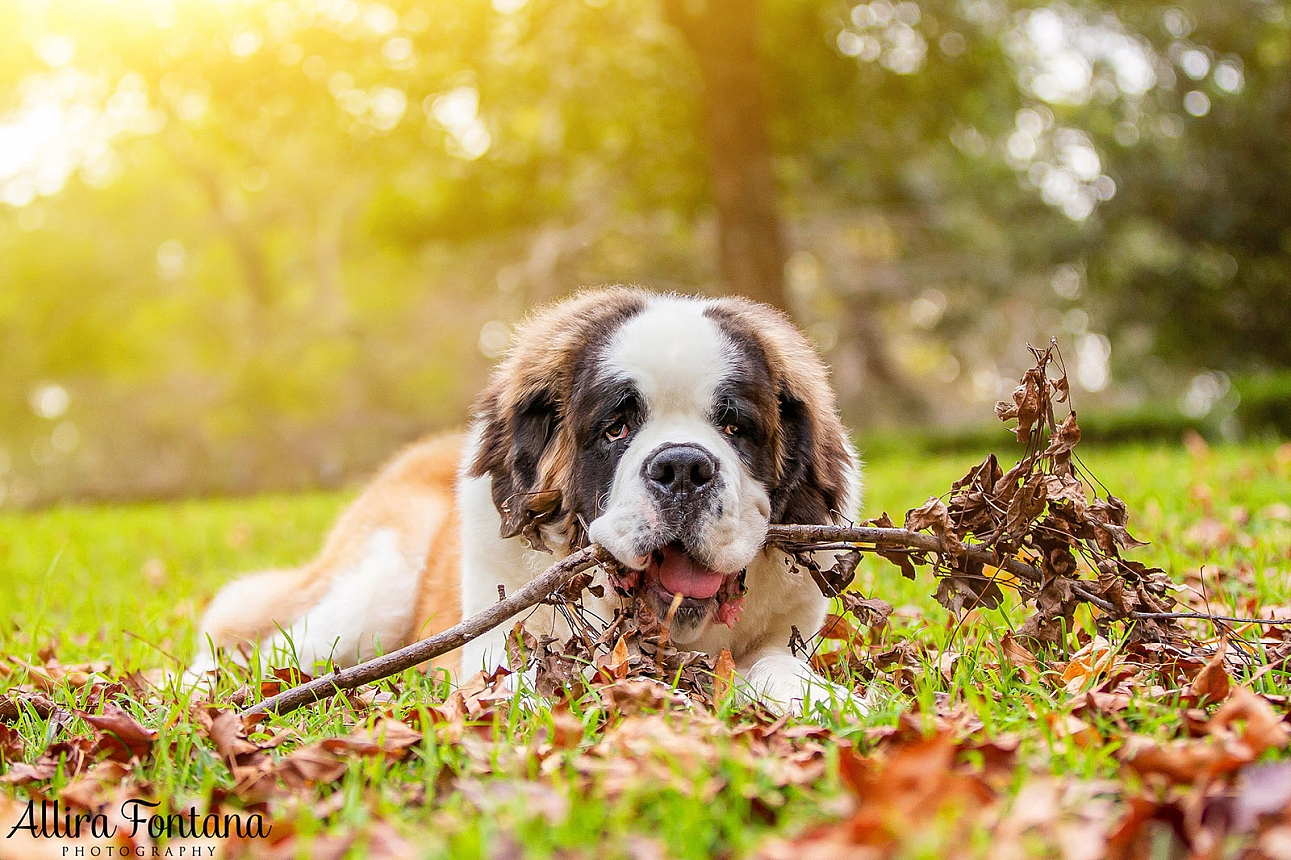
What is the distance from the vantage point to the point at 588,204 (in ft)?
61.6

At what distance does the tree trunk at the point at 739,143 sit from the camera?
11.4m

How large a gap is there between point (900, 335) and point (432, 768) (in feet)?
90.8

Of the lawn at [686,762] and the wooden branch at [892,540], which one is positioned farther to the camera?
the wooden branch at [892,540]

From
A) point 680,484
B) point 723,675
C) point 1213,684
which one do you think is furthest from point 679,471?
point 1213,684

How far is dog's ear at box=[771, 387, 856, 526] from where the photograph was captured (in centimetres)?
304

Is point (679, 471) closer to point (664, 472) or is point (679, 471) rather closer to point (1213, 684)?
point (664, 472)

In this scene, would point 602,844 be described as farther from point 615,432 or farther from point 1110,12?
point 1110,12

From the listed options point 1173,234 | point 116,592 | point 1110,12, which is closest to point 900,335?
point 1173,234

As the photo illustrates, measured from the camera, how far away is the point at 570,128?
1403 centimetres

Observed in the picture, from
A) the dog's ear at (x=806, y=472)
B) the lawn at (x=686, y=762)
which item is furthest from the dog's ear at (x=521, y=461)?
the dog's ear at (x=806, y=472)

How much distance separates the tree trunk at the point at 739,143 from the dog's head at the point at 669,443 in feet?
26.9

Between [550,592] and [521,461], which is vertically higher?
[521,461]

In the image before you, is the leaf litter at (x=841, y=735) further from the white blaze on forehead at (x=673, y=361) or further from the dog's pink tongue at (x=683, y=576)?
the white blaze on forehead at (x=673, y=361)

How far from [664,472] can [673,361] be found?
1.29 ft
